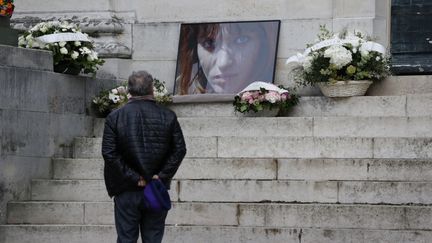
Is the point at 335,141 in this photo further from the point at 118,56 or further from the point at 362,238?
the point at 118,56

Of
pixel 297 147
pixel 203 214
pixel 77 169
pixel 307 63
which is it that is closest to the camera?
pixel 203 214

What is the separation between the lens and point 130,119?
424 inches

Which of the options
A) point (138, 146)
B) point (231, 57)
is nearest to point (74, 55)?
point (231, 57)

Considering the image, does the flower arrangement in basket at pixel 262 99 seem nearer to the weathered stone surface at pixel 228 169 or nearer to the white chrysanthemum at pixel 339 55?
the white chrysanthemum at pixel 339 55

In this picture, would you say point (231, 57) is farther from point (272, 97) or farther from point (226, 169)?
point (226, 169)

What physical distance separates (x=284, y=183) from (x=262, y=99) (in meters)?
1.99

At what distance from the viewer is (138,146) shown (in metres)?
10.7

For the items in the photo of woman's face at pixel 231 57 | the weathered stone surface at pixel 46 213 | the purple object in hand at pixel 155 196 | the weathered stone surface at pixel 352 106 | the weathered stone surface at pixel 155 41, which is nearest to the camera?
the purple object in hand at pixel 155 196

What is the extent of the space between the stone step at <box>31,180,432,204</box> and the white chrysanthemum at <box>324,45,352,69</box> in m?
2.23

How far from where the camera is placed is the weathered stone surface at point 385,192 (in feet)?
43.3

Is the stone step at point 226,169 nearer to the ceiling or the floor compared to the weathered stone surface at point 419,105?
nearer to the floor

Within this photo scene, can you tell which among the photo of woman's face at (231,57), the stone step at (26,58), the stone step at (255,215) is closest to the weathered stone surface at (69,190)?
the stone step at (255,215)

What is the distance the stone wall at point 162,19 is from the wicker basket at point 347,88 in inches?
50.1

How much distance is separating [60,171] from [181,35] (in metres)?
3.24
